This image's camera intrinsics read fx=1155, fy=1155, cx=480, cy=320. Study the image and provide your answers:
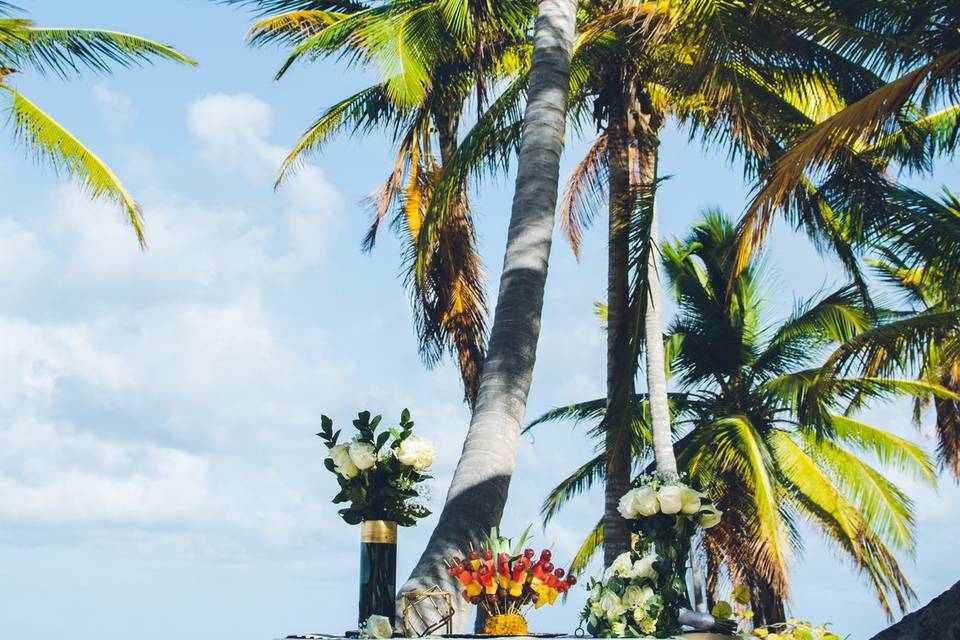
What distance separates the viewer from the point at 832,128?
10.0 meters

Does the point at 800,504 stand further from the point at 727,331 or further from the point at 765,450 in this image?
the point at 727,331

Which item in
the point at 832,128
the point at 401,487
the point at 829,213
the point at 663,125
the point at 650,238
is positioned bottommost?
the point at 401,487

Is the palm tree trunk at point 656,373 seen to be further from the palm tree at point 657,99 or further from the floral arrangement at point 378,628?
the floral arrangement at point 378,628

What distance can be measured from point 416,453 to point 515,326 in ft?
8.50

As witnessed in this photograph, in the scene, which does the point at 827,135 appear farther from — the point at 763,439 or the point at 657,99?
the point at 763,439

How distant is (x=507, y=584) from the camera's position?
5.07 meters

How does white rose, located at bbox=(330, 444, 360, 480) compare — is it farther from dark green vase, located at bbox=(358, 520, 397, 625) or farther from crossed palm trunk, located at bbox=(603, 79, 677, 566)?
crossed palm trunk, located at bbox=(603, 79, 677, 566)

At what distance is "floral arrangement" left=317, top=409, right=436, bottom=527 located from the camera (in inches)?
205

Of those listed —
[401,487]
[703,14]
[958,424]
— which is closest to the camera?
[401,487]

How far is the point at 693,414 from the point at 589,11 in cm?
856

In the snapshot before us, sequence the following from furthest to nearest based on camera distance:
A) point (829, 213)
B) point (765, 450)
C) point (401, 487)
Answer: point (765, 450) < point (829, 213) < point (401, 487)

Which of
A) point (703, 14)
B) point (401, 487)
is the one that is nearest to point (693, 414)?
point (703, 14)

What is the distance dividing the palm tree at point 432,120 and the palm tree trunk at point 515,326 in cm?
374

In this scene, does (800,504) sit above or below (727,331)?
below
